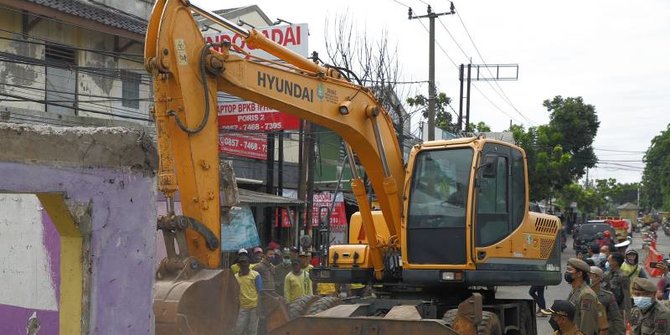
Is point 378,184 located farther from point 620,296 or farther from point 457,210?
point 620,296

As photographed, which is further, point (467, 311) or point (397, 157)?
point (397, 157)

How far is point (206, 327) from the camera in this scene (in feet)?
20.9

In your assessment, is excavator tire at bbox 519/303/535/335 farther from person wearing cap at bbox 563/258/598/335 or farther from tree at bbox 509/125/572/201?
tree at bbox 509/125/572/201

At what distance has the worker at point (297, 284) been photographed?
40.2 feet

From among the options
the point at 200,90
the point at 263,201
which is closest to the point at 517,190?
the point at 200,90

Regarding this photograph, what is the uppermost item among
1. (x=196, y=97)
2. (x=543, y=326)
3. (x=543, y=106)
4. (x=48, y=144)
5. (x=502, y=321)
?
(x=543, y=106)

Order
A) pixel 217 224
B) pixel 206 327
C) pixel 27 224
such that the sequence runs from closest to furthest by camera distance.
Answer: pixel 206 327 < pixel 217 224 < pixel 27 224

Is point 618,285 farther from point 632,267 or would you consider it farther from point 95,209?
point 95,209

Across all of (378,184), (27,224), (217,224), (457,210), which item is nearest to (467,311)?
(457,210)

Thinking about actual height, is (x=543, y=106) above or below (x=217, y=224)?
above

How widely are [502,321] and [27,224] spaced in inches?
216

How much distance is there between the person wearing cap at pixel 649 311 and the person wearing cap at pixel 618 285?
2.94 meters

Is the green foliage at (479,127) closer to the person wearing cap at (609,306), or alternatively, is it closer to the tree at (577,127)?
the tree at (577,127)

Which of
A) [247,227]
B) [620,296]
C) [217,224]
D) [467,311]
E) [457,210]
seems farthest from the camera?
[247,227]
